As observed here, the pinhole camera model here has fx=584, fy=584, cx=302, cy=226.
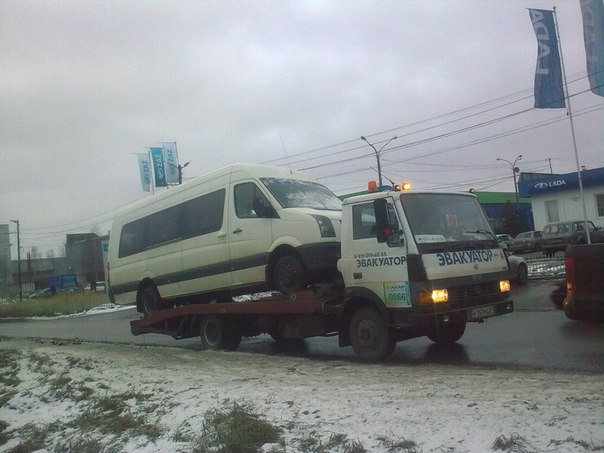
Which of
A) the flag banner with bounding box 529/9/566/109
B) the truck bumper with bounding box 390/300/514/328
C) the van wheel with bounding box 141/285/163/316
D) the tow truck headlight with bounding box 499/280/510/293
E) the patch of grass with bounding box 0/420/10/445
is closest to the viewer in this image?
the patch of grass with bounding box 0/420/10/445

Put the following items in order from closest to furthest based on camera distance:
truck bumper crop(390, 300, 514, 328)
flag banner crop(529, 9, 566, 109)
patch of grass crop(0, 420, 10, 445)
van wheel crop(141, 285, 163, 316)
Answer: patch of grass crop(0, 420, 10, 445), truck bumper crop(390, 300, 514, 328), van wheel crop(141, 285, 163, 316), flag banner crop(529, 9, 566, 109)

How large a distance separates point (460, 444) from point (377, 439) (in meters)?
0.65

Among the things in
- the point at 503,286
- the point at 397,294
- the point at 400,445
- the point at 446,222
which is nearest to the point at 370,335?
the point at 397,294

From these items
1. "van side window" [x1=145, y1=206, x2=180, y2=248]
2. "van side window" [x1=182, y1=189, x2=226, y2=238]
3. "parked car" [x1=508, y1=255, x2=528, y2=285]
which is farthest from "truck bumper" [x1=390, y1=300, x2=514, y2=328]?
"parked car" [x1=508, y1=255, x2=528, y2=285]

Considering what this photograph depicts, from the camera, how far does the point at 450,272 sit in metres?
7.82

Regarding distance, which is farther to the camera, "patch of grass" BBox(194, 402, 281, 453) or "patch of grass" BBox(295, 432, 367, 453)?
"patch of grass" BBox(194, 402, 281, 453)

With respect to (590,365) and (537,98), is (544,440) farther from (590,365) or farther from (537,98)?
(537,98)

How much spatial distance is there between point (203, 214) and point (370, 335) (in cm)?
418

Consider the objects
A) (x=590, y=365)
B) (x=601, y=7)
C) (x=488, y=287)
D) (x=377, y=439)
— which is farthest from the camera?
(x=601, y=7)

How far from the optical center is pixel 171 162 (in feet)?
117

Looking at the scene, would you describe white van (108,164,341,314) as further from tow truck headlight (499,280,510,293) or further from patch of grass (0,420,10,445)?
patch of grass (0,420,10,445)

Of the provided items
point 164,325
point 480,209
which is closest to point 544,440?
point 480,209

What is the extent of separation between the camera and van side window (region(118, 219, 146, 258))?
12.7m

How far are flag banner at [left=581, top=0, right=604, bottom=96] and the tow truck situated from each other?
11.7m
